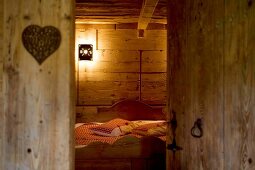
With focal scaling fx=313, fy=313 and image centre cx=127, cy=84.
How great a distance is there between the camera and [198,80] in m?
1.94

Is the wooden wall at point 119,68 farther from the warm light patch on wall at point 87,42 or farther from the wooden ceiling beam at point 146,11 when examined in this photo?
the wooden ceiling beam at point 146,11

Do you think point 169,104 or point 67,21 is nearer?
point 67,21

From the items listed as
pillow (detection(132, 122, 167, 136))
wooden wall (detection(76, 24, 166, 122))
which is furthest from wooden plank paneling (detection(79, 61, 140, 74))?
pillow (detection(132, 122, 167, 136))

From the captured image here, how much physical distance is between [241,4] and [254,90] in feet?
1.55

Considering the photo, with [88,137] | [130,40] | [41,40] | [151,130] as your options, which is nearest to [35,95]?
[41,40]

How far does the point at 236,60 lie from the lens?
67.4 inches

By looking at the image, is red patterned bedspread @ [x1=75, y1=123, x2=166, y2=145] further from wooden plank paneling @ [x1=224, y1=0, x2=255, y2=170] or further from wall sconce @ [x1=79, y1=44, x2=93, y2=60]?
wooden plank paneling @ [x1=224, y1=0, x2=255, y2=170]

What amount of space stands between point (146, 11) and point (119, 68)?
1607 millimetres

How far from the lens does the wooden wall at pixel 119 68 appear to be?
5.26 m

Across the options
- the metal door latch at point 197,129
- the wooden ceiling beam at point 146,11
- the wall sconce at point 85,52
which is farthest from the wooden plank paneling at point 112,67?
the metal door latch at point 197,129

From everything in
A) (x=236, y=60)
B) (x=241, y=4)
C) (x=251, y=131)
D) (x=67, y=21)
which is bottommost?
(x=251, y=131)

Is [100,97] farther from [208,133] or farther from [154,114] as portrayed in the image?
[208,133]

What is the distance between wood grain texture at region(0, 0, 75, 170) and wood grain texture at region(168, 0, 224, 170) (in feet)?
2.61

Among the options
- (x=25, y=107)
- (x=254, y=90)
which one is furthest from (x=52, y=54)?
(x=254, y=90)
